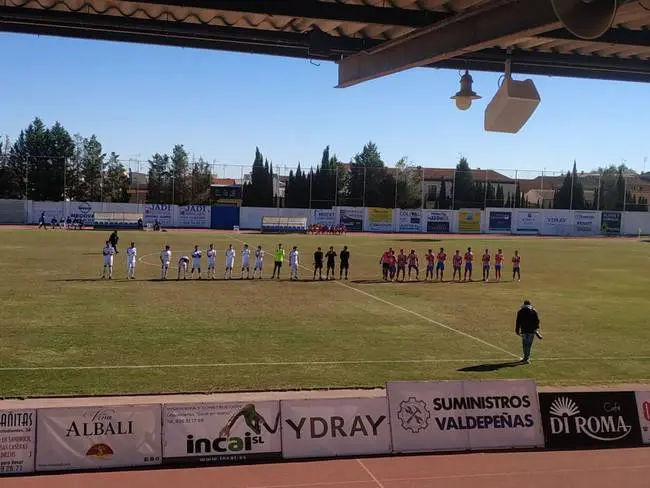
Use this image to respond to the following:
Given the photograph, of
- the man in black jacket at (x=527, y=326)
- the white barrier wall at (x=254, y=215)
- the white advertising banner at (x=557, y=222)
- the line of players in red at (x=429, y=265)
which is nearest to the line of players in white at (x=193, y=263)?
the line of players in red at (x=429, y=265)

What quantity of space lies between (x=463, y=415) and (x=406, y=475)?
5.36 ft

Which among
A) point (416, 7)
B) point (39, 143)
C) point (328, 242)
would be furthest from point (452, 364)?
point (39, 143)

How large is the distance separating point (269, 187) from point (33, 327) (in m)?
72.2

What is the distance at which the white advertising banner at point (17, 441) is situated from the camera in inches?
360

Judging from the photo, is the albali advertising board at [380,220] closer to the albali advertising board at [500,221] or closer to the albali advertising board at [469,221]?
the albali advertising board at [469,221]

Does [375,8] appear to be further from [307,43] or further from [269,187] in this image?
[269,187]

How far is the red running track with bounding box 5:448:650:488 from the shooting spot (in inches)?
355

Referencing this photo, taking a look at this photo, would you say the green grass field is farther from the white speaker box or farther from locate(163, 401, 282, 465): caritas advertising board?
the white speaker box

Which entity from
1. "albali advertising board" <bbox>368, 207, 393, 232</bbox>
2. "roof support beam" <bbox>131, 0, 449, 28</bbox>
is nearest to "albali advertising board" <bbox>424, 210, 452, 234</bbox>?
"albali advertising board" <bbox>368, 207, 393, 232</bbox>

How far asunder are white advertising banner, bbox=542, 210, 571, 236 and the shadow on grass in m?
72.2

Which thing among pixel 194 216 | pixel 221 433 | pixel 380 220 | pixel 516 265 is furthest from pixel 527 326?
pixel 380 220

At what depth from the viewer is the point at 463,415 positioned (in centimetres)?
1063

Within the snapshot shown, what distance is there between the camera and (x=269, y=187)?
9006 cm

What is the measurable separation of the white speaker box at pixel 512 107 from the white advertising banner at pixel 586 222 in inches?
3360
